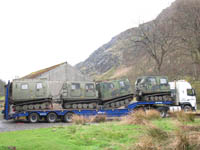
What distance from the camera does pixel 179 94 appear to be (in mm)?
21625

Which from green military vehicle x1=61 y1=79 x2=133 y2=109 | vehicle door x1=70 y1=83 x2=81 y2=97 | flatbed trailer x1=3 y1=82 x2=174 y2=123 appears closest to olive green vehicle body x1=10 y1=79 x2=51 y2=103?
flatbed trailer x1=3 y1=82 x2=174 y2=123

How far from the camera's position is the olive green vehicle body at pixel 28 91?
1930cm

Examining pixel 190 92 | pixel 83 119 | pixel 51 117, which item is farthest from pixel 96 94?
pixel 190 92

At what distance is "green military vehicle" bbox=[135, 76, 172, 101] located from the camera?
20969 mm

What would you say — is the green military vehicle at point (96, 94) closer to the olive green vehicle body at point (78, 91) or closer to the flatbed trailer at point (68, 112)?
the olive green vehicle body at point (78, 91)

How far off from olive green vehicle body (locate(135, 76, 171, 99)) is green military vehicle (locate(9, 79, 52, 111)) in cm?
799

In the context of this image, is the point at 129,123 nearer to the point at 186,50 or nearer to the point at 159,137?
the point at 159,137

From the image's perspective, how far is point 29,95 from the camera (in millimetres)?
19609

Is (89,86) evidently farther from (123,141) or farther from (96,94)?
(123,141)

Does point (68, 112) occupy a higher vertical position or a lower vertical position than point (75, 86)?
lower

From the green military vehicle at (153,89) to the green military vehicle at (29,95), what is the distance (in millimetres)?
8004

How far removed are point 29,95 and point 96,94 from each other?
5673 mm

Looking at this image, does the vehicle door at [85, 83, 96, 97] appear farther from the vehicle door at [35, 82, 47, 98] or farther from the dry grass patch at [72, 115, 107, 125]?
the dry grass patch at [72, 115, 107, 125]

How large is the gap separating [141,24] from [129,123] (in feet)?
90.0
